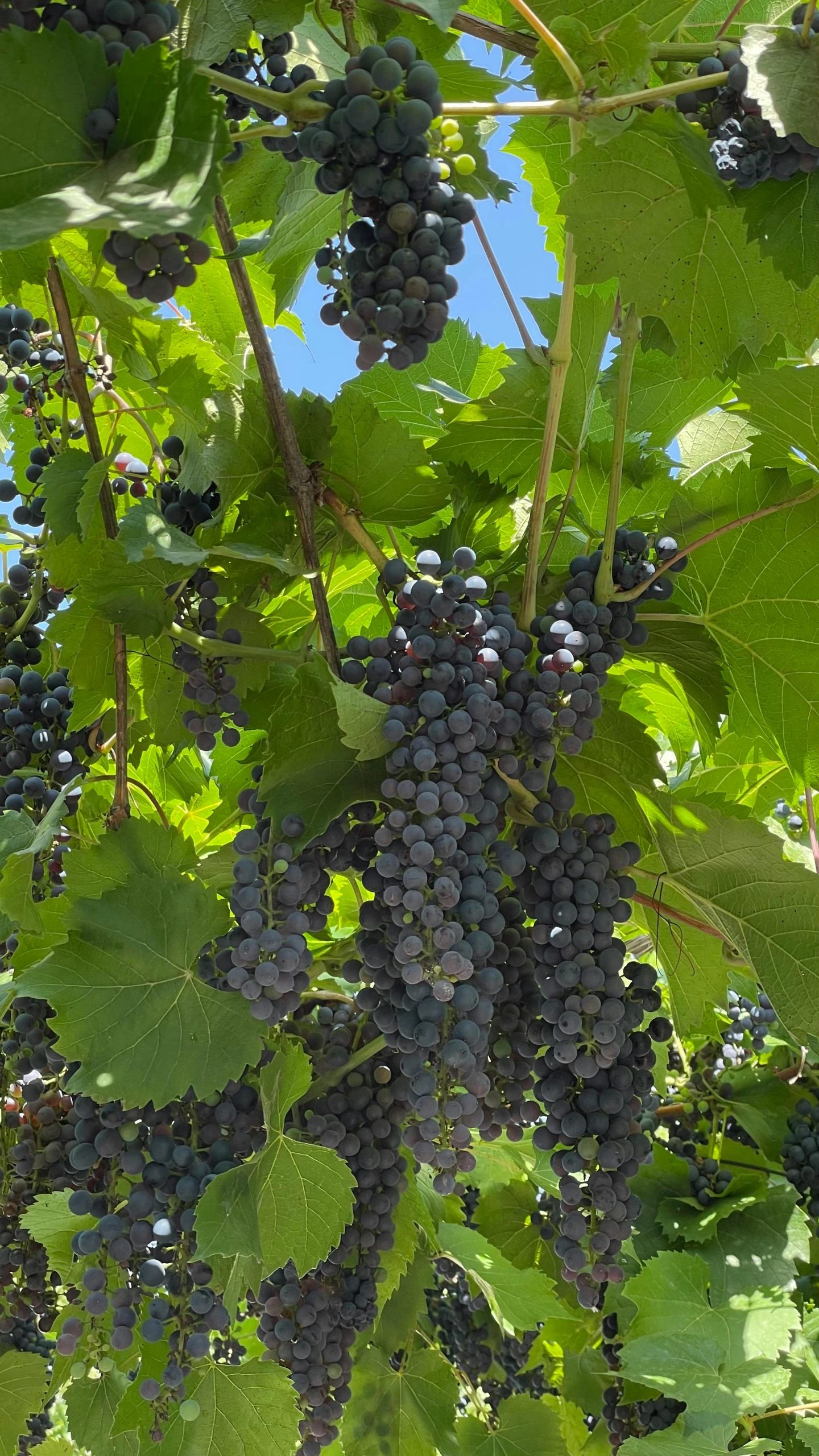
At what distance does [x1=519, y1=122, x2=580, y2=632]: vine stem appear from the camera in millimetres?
1600

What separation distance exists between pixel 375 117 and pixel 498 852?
932 millimetres

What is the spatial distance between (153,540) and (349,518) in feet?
1.14

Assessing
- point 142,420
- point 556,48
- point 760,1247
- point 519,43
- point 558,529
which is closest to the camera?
point 556,48

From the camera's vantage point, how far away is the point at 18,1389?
7.95 feet

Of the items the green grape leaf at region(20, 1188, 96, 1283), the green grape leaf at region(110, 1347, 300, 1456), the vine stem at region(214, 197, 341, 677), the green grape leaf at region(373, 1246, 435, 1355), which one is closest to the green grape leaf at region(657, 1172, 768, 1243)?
the green grape leaf at region(373, 1246, 435, 1355)

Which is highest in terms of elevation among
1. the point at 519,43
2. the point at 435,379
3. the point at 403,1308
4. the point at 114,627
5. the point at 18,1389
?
the point at 435,379

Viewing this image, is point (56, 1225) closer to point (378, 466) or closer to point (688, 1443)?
point (688, 1443)

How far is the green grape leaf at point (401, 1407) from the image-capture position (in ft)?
8.38

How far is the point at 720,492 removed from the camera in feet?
6.14

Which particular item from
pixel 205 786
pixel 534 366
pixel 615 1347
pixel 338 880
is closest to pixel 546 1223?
pixel 615 1347

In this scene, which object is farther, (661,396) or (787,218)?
(661,396)

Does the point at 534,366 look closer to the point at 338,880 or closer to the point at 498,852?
the point at 498,852

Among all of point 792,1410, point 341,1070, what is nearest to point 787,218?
point 341,1070

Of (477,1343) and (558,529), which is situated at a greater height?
(558,529)
